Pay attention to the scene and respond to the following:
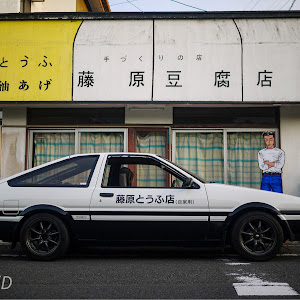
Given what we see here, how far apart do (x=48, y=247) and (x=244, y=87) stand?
6057 mm

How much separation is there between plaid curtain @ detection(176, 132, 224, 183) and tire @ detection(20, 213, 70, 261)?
17.2 ft

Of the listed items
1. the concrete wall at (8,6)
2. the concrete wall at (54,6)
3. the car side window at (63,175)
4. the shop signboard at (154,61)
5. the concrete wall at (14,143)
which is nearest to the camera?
the car side window at (63,175)

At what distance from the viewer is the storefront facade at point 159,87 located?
32.4 ft

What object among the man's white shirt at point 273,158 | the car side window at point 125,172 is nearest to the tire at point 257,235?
the car side window at point 125,172

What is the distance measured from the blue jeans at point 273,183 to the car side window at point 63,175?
163 inches

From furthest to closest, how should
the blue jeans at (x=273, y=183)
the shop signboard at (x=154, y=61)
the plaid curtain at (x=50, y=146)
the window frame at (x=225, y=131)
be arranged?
the plaid curtain at (x=50, y=146)
the window frame at (x=225, y=131)
the shop signboard at (x=154, y=61)
the blue jeans at (x=273, y=183)

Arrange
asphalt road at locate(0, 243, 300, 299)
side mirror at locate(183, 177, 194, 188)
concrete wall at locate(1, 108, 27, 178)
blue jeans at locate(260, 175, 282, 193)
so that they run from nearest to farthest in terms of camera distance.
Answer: asphalt road at locate(0, 243, 300, 299) → side mirror at locate(183, 177, 194, 188) → blue jeans at locate(260, 175, 282, 193) → concrete wall at locate(1, 108, 27, 178)

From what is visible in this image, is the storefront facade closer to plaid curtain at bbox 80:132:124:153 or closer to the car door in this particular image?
plaid curtain at bbox 80:132:124:153

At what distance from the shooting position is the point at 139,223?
5809mm

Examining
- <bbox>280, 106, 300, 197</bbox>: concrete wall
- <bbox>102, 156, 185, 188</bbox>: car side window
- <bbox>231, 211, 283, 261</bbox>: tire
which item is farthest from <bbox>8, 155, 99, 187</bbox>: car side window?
<bbox>280, 106, 300, 197</bbox>: concrete wall

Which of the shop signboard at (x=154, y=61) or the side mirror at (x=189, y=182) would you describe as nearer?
the side mirror at (x=189, y=182)

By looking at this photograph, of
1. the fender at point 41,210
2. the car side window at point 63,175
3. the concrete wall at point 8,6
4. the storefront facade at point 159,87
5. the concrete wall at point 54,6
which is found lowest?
the fender at point 41,210

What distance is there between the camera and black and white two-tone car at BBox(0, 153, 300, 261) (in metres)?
5.80

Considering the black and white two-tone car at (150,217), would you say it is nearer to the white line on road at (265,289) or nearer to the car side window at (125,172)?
the car side window at (125,172)
